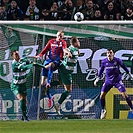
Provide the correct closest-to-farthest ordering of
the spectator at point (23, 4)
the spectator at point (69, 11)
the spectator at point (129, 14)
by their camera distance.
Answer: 1. the spectator at point (129, 14)
2. the spectator at point (69, 11)
3. the spectator at point (23, 4)

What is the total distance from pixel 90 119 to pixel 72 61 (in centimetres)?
131

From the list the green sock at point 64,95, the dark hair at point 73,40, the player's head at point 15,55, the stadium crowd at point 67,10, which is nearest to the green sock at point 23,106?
the green sock at point 64,95

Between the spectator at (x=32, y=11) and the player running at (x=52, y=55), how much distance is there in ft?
11.0

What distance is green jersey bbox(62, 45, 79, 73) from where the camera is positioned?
1570cm

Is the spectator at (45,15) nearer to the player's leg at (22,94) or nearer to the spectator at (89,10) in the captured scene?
the spectator at (89,10)

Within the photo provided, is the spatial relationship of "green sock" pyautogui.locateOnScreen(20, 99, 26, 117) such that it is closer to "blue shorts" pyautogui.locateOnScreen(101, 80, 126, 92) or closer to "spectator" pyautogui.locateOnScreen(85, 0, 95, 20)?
"blue shorts" pyautogui.locateOnScreen(101, 80, 126, 92)

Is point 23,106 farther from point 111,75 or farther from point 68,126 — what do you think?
point 111,75

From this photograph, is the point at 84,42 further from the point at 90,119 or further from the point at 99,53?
the point at 90,119

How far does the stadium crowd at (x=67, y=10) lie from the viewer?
18812 mm

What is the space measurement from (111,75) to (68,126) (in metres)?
1.90

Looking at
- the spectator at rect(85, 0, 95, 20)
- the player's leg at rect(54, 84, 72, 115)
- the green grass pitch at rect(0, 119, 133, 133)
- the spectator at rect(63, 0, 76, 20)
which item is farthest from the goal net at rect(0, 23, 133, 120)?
the spectator at rect(63, 0, 76, 20)

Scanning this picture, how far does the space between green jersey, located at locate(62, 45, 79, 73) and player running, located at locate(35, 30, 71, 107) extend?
0.33ft

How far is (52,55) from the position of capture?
15.7m

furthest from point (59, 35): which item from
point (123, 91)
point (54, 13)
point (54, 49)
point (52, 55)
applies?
point (54, 13)
